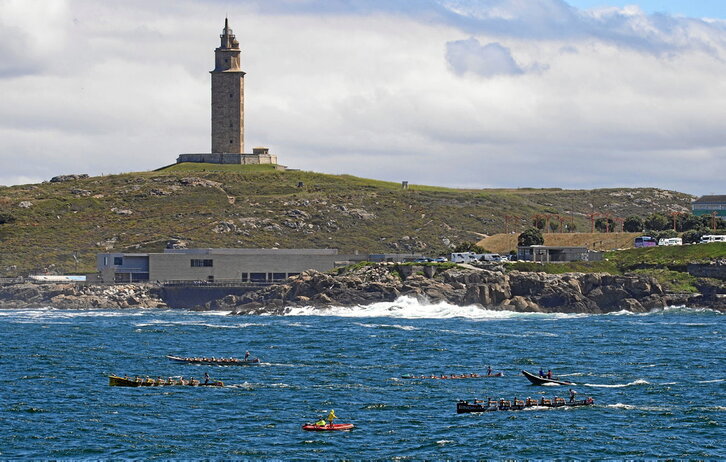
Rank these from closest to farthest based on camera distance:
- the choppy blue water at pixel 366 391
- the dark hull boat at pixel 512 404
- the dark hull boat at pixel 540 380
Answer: the choppy blue water at pixel 366 391, the dark hull boat at pixel 512 404, the dark hull boat at pixel 540 380

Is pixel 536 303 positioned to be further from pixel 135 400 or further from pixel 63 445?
pixel 63 445

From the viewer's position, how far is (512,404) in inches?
3875

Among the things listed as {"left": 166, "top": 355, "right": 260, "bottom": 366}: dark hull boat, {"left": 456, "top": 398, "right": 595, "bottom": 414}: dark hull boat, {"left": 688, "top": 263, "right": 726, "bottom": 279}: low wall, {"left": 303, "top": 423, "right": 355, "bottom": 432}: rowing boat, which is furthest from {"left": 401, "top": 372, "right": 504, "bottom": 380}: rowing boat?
{"left": 688, "top": 263, "right": 726, "bottom": 279}: low wall

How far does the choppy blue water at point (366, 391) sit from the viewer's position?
8512cm

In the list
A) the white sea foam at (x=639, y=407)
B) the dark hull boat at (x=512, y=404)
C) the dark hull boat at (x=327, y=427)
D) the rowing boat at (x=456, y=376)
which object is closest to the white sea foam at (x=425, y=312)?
the rowing boat at (x=456, y=376)

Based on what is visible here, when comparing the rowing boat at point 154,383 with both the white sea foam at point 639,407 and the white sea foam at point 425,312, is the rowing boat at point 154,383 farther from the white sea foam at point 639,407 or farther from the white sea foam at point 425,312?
the white sea foam at point 425,312

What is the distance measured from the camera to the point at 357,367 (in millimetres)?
124875

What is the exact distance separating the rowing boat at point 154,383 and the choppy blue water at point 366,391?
46.8 inches

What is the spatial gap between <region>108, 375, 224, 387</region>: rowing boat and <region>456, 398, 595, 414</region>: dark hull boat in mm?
24242

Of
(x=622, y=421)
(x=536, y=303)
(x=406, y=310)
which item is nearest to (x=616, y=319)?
(x=536, y=303)

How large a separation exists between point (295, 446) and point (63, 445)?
52.5 feet

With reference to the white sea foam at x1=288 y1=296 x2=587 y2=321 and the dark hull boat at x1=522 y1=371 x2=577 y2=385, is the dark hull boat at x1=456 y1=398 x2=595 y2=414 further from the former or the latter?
the white sea foam at x1=288 y1=296 x2=587 y2=321

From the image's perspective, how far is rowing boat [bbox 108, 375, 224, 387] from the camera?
363 ft

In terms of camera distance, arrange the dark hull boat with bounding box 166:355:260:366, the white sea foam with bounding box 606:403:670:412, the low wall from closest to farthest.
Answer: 1. the white sea foam with bounding box 606:403:670:412
2. the dark hull boat with bounding box 166:355:260:366
3. the low wall
